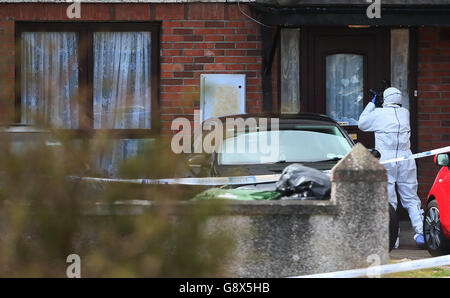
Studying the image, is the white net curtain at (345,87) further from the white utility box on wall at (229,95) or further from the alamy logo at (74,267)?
the alamy logo at (74,267)

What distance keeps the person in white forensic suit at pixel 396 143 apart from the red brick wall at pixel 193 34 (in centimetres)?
193

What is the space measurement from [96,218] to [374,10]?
736 centimetres

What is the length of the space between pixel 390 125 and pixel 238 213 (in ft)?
17.0

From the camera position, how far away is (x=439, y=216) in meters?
8.50

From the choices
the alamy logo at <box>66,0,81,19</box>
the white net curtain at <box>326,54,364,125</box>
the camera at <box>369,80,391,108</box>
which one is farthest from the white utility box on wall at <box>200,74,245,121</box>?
the alamy logo at <box>66,0,81,19</box>

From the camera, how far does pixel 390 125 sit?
998cm

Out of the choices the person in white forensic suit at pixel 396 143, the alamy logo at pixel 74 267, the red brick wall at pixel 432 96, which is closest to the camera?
the alamy logo at pixel 74 267

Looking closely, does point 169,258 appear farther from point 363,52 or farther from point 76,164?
point 363,52

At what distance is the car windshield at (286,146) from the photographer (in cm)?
798

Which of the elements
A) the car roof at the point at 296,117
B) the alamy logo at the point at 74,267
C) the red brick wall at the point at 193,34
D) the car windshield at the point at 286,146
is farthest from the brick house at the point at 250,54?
the alamy logo at the point at 74,267

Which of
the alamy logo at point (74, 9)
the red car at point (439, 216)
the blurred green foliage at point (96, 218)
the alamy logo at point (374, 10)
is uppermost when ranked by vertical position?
the alamy logo at point (74, 9)

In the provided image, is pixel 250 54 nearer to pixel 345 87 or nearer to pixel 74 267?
pixel 345 87

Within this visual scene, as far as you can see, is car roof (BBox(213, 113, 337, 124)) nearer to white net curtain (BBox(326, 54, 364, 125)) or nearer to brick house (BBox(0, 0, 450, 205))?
brick house (BBox(0, 0, 450, 205))
